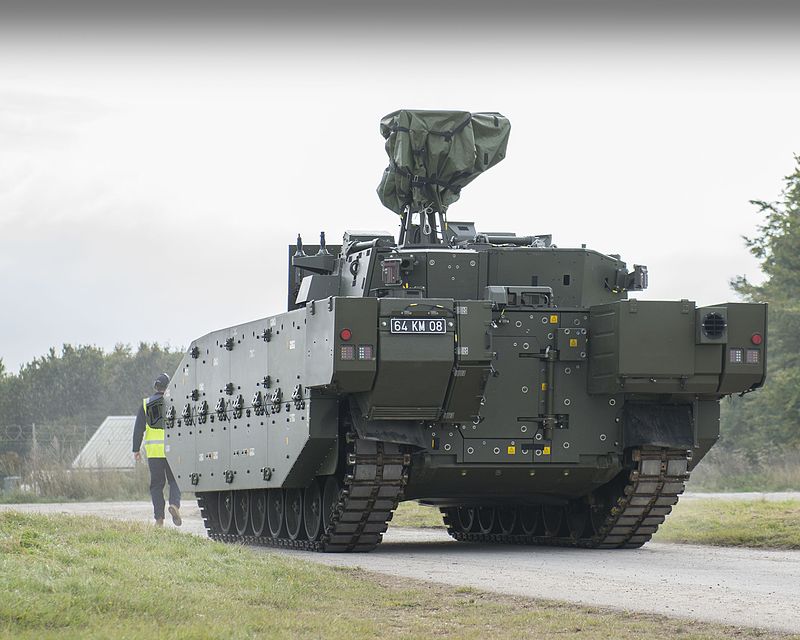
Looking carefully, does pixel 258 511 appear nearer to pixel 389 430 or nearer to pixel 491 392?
pixel 389 430

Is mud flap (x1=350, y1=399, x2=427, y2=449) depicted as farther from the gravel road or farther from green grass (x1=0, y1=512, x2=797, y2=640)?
green grass (x1=0, y1=512, x2=797, y2=640)

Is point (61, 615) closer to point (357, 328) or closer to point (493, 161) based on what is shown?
point (357, 328)

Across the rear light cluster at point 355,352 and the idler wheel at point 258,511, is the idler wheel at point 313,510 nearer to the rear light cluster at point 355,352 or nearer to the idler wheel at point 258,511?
the idler wheel at point 258,511

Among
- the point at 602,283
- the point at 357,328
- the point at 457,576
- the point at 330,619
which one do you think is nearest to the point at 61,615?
the point at 330,619

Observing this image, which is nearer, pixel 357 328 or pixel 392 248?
pixel 357 328

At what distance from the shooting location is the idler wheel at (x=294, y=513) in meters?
18.4

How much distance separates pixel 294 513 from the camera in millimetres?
18719

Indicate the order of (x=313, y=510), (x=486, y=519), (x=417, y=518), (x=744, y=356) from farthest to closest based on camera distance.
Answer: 1. (x=417, y=518)
2. (x=486, y=519)
3. (x=313, y=510)
4. (x=744, y=356)

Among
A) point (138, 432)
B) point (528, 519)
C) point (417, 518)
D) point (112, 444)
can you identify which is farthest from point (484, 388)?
point (112, 444)

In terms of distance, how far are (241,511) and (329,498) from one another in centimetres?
381

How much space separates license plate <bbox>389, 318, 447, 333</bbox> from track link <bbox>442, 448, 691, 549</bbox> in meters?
2.97

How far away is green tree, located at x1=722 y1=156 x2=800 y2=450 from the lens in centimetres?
3775

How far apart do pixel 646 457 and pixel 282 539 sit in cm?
468

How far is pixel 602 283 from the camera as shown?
1831 cm
